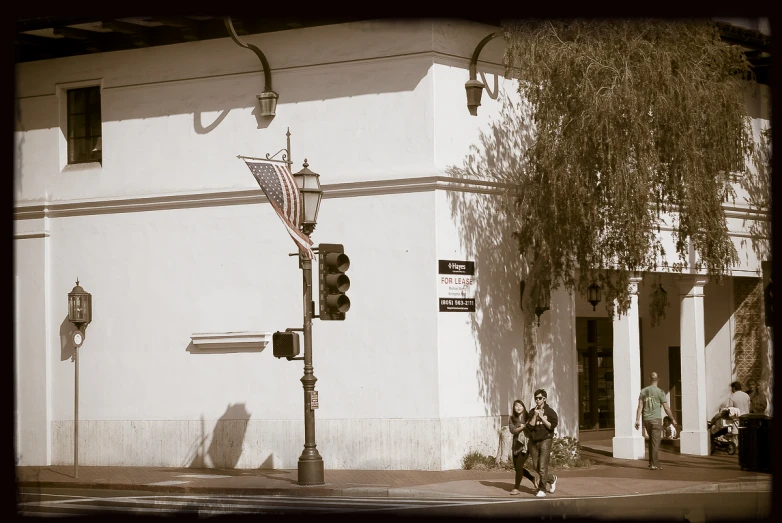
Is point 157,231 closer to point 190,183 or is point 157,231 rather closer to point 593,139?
point 190,183

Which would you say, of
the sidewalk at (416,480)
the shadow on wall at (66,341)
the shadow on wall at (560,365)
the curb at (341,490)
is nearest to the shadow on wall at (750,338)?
the sidewalk at (416,480)

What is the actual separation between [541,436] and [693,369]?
8.37 meters

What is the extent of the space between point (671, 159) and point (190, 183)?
29.7ft

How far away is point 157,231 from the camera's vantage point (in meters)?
22.8

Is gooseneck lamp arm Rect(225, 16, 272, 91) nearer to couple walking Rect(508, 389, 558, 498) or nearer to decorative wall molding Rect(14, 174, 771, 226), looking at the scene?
decorative wall molding Rect(14, 174, 771, 226)

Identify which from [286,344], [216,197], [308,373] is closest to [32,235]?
[216,197]

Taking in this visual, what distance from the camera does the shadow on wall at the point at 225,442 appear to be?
21766mm

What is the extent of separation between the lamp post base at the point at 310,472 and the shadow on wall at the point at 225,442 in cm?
370

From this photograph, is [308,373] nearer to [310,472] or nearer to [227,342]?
[310,472]

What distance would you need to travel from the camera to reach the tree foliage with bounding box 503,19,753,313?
18609mm

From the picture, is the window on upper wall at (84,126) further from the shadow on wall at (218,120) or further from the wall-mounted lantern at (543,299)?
the wall-mounted lantern at (543,299)

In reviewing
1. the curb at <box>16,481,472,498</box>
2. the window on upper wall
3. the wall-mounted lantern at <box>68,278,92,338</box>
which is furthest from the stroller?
the window on upper wall

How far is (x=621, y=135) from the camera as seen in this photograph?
18594 millimetres

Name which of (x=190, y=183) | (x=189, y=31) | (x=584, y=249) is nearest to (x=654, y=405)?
(x=584, y=249)
